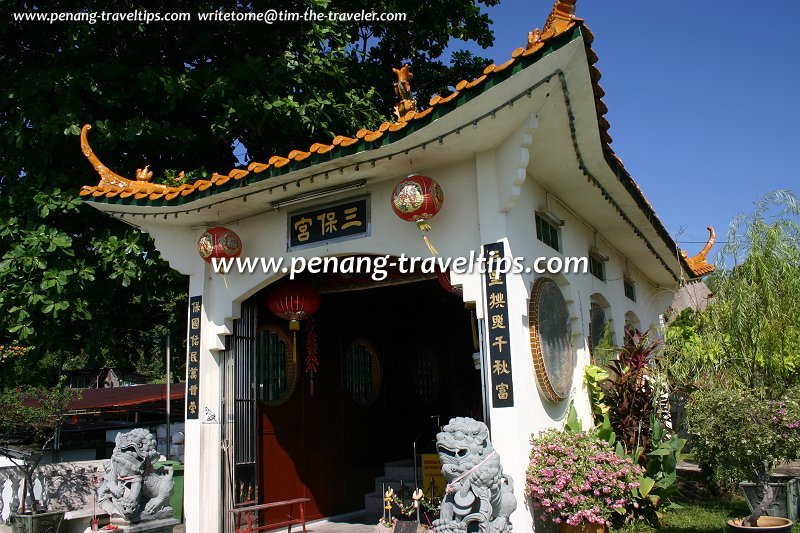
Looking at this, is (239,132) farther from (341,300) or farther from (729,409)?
(729,409)

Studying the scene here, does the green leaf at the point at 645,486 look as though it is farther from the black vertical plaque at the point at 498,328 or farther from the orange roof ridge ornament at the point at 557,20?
the orange roof ridge ornament at the point at 557,20

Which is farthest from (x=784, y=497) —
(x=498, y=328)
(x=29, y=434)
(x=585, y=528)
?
(x=29, y=434)

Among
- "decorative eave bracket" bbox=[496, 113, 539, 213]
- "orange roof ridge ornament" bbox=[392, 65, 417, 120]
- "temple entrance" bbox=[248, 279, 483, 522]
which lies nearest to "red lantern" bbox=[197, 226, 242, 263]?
"temple entrance" bbox=[248, 279, 483, 522]

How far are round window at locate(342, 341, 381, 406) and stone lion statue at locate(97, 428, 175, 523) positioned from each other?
308cm

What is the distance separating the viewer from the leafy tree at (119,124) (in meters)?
7.98

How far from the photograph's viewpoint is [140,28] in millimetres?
8625

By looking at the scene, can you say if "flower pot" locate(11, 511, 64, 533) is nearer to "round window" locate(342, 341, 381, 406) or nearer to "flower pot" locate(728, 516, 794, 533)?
"round window" locate(342, 341, 381, 406)

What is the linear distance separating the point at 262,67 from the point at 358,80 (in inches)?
94.7

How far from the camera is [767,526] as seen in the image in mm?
4727

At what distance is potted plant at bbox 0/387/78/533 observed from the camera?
684 cm

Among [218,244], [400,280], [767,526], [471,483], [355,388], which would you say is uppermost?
[218,244]

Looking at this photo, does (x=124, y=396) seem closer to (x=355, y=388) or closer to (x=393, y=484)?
(x=355, y=388)

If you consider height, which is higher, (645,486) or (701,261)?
(701,261)

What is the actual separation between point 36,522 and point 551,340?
5.42 meters
